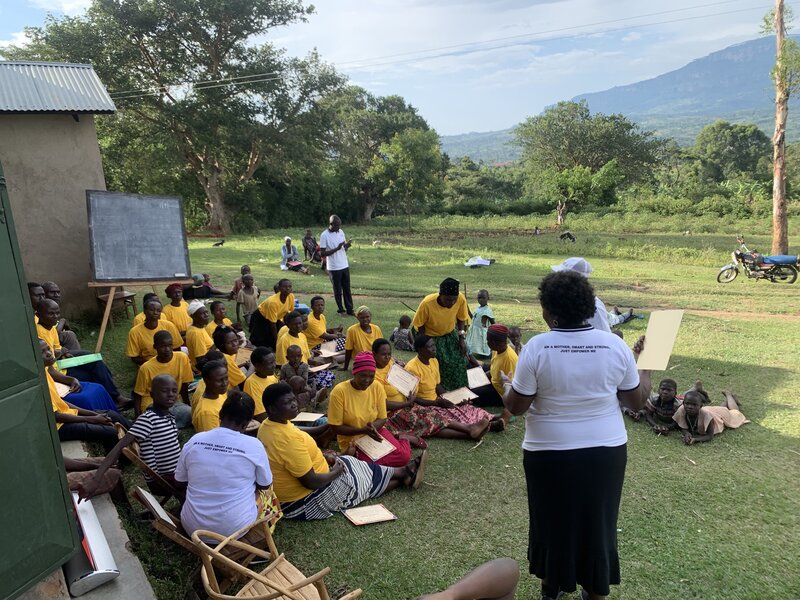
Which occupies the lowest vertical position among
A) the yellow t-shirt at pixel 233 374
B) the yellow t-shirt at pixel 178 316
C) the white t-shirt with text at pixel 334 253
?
the yellow t-shirt at pixel 233 374

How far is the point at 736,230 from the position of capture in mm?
28000

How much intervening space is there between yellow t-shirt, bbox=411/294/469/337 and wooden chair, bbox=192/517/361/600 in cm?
351

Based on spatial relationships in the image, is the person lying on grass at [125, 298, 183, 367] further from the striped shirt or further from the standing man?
the standing man

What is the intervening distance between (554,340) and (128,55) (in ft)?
93.4

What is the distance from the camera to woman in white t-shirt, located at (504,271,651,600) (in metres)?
2.55

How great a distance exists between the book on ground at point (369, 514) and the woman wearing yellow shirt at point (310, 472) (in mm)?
96

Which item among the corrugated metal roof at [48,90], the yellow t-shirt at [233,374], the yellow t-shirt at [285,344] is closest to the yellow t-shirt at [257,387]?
the yellow t-shirt at [233,374]

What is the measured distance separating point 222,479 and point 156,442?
0.97m

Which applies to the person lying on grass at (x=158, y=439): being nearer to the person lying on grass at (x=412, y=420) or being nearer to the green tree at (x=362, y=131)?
the person lying on grass at (x=412, y=420)

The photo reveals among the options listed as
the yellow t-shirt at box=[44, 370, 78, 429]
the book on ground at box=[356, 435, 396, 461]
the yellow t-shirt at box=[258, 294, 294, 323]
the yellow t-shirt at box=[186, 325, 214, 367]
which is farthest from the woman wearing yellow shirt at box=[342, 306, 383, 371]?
the yellow t-shirt at box=[44, 370, 78, 429]

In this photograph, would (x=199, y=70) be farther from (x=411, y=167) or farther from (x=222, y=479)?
(x=222, y=479)

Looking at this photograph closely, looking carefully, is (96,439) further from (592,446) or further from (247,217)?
(247,217)

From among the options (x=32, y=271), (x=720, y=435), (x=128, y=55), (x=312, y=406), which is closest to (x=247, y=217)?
(x=128, y=55)

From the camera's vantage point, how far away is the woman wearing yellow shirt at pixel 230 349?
5.60 metres
